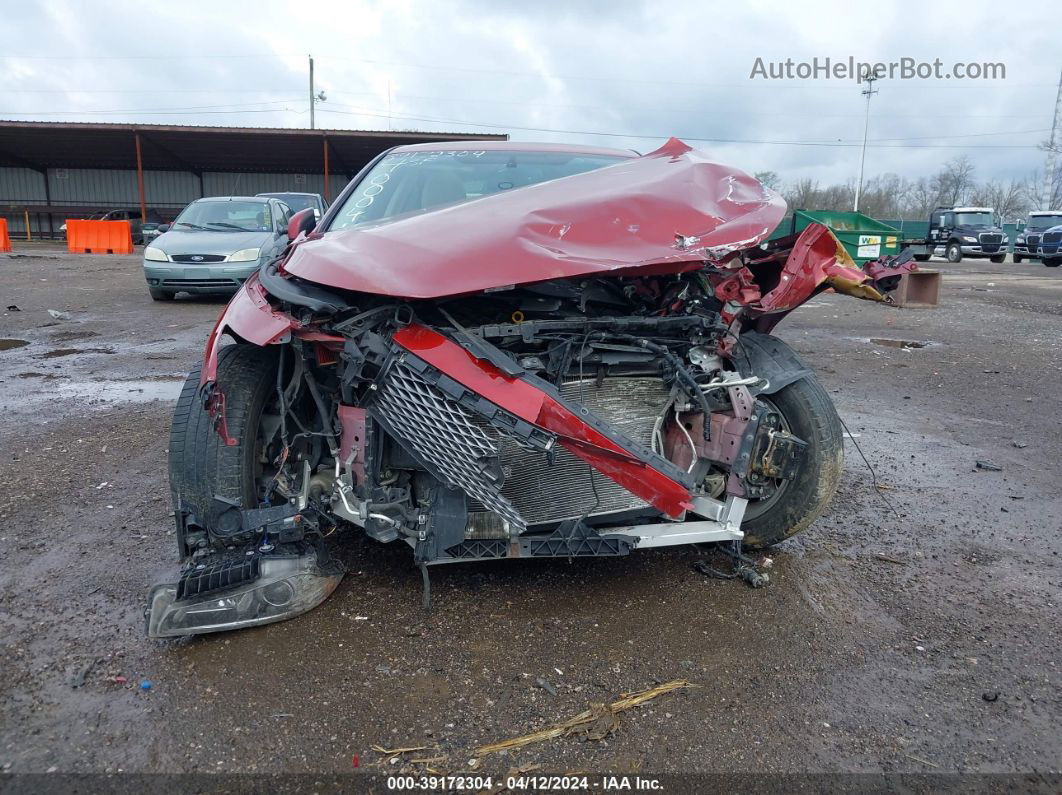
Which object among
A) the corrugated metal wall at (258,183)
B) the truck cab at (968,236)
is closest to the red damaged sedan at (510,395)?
the truck cab at (968,236)

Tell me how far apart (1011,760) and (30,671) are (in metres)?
2.91

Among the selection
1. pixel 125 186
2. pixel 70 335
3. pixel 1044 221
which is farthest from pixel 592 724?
pixel 125 186

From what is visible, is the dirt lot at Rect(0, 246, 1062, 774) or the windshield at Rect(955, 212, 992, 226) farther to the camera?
the windshield at Rect(955, 212, 992, 226)

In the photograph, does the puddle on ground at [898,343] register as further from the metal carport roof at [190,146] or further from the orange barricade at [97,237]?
the orange barricade at [97,237]

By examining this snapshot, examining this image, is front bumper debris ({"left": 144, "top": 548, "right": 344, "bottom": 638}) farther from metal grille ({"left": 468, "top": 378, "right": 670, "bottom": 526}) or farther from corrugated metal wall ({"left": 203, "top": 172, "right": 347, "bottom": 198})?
corrugated metal wall ({"left": 203, "top": 172, "right": 347, "bottom": 198})

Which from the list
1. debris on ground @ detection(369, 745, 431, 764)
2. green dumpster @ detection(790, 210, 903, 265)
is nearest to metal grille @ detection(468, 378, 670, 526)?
debris on ground @ detection(369, 745, 431, 764)

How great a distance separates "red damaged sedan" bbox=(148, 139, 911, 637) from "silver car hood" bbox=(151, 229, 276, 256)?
7.74 m

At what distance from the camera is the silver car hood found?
32.9ft

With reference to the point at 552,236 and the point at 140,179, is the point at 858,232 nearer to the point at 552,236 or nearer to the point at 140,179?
the point at 552,236

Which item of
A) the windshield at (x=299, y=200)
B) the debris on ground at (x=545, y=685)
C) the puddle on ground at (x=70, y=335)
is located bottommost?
the debris on ground at (x=545, y=685)

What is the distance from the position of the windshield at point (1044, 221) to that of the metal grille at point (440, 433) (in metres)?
31.7

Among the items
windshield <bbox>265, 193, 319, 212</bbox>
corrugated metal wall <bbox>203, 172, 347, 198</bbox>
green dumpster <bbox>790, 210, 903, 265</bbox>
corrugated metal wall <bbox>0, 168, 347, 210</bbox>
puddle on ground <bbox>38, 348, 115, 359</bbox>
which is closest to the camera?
puddle on ground <bbox>38, 348, 115, 359</bbox>

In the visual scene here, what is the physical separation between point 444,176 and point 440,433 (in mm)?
1985

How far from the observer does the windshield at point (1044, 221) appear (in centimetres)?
2731
